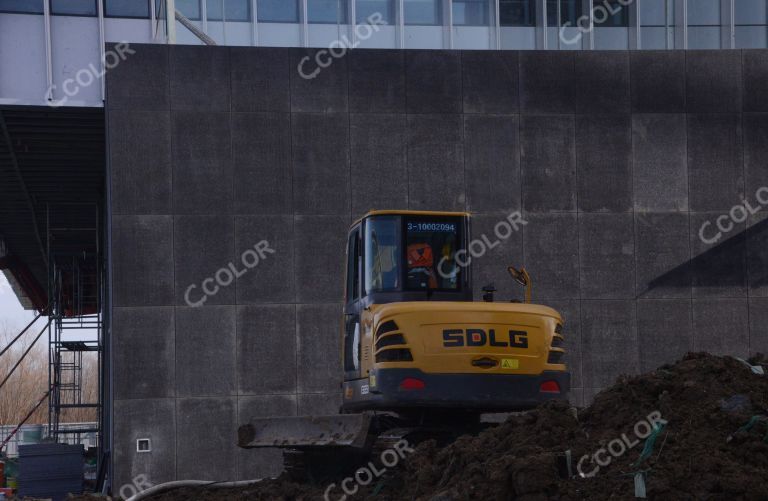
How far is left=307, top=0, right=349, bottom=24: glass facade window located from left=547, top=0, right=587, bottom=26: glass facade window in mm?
4817

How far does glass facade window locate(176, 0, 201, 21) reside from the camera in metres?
24.8

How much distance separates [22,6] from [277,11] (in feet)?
18.3

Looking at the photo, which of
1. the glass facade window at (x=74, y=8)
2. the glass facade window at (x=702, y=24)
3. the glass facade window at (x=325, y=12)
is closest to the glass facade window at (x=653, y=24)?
the glass facade window at (x=702, y=24)

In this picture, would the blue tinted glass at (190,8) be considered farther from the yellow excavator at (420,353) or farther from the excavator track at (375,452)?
the excavator track at (375,452)

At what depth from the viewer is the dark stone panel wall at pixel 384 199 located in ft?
63.7

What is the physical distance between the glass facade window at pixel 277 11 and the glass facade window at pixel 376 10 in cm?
142

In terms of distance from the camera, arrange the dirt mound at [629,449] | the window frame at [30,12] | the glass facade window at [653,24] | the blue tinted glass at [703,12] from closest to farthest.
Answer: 1. the dirt mound at [629,449]
2. the window frame at [30,12]
3. the blue tinted glass at [703,12]
4. the glass facade window at [653,24]

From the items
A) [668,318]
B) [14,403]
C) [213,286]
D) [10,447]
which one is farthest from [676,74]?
[14,403]

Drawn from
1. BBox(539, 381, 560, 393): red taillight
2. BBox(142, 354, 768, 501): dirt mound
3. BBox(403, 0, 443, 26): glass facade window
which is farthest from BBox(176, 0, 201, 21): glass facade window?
BBox(142, 354, 768, 501): dirt mound

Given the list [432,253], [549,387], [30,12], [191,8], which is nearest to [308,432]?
[432,253]

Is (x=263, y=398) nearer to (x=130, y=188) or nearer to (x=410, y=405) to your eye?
(x=130, y=188)

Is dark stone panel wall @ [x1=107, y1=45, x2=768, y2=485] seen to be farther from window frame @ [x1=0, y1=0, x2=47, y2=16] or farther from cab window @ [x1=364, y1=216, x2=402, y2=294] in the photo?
cab window @ [x1=364, y1=216, x2=402, y2=294]

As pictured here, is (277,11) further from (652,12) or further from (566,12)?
(652,12)

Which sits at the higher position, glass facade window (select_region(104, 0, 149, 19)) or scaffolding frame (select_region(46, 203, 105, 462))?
glass facade window (select_region(104, 0, 149, 19))
